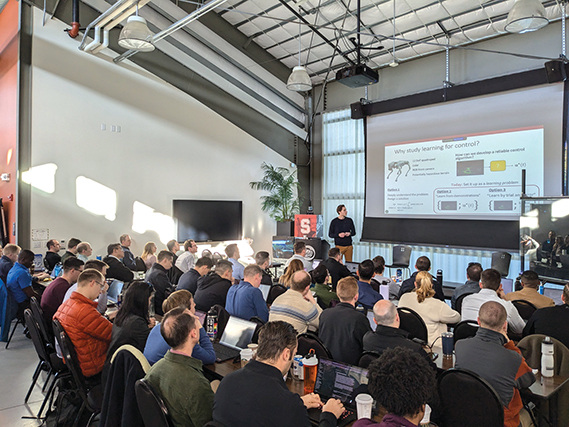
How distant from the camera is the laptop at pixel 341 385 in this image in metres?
2.12

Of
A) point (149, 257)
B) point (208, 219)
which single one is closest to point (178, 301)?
point (149, 257)

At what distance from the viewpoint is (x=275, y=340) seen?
198cm

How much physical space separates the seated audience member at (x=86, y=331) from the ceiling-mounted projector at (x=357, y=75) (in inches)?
213

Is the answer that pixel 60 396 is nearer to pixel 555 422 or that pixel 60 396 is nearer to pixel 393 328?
pixel 393 328

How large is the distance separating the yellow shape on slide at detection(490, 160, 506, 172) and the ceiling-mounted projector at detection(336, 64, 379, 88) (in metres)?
2.99

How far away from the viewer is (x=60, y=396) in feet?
10.8

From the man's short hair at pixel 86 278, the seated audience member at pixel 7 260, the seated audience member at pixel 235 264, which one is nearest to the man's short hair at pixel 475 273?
the seated audience member at pixel 235 264

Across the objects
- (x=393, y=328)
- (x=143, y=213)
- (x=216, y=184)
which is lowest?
(x=393, y=328)

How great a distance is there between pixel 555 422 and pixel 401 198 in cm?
702

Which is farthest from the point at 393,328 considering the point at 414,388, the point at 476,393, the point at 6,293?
the point at 6,293

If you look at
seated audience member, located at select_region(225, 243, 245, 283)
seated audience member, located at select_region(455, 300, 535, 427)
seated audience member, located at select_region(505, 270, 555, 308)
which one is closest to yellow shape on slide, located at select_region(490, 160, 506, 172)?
seated audience member, located at select_region(505, 270, 555, 308)

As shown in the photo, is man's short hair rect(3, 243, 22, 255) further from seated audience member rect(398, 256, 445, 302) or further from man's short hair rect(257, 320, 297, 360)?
man's short hair rect(257, 320, 297, 360)

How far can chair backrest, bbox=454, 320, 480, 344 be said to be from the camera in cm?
331

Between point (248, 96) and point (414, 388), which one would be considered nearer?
point (414, 388)
